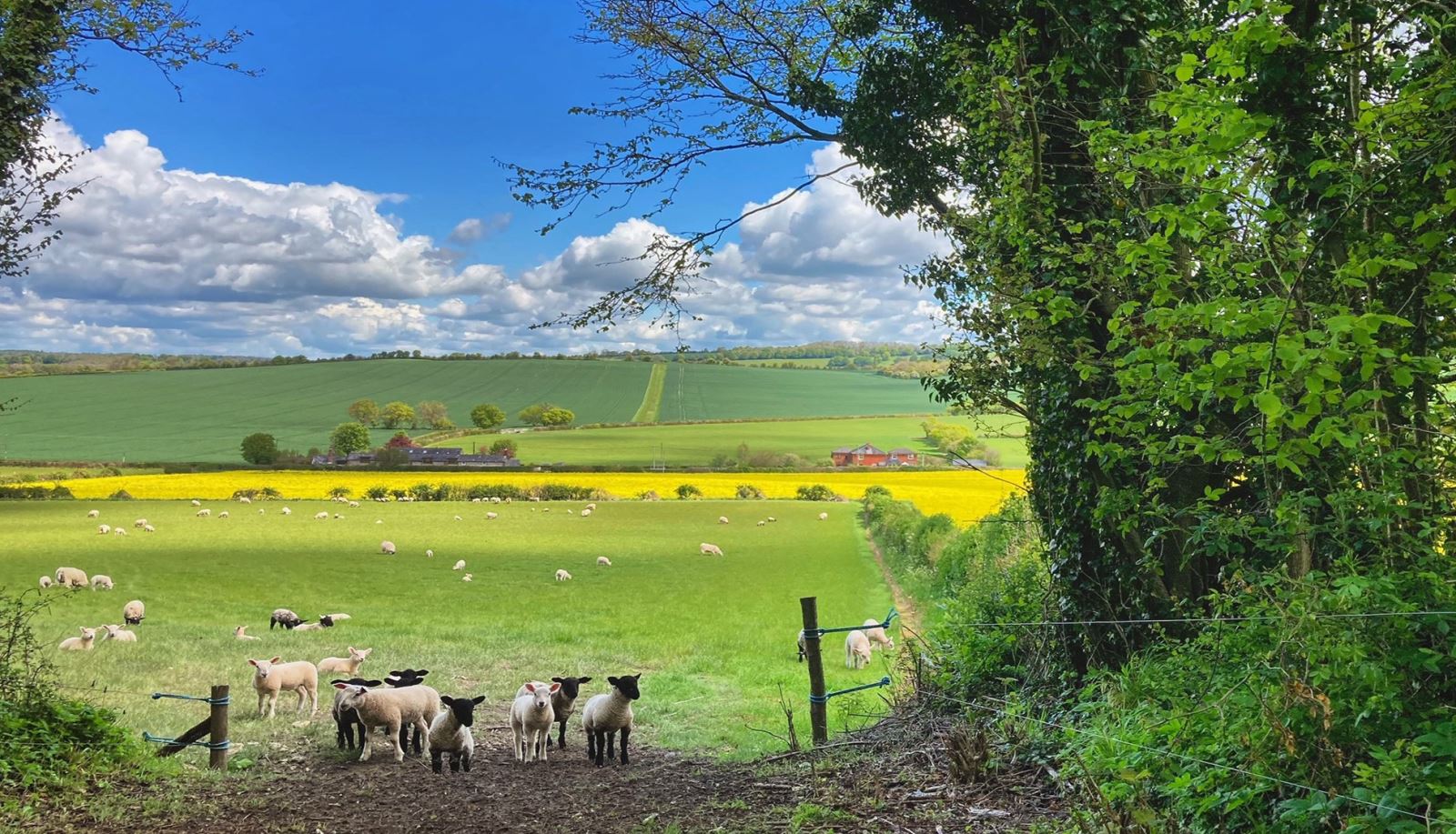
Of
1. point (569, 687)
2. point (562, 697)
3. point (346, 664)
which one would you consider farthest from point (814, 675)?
point (346, 664)

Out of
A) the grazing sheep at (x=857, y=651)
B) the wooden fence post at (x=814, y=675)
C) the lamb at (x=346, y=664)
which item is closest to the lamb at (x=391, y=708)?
the lamb at (x=346, y=664)

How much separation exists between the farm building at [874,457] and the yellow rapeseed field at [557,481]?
1.81 metres

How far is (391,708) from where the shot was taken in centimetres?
895

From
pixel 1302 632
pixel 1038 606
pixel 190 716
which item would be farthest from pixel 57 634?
pixel 1302 632

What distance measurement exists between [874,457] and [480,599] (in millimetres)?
40417

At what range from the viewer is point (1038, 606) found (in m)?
8.19

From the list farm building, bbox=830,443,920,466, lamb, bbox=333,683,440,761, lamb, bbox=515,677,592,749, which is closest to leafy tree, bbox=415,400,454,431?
farm building, bbox=830,443,920,466

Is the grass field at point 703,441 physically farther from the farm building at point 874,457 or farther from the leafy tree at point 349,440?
the leafy tree at point 349,440

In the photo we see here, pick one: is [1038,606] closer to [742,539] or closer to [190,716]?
[190,716]

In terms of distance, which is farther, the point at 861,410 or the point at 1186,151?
the point at 861,410

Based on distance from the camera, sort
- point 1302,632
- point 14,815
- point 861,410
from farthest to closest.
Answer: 1. point 861,410
2. point 14,815
3. point 1302,632

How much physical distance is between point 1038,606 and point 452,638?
45.2 ft

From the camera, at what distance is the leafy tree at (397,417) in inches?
2746

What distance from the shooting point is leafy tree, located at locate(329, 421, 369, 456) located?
2456 inches
